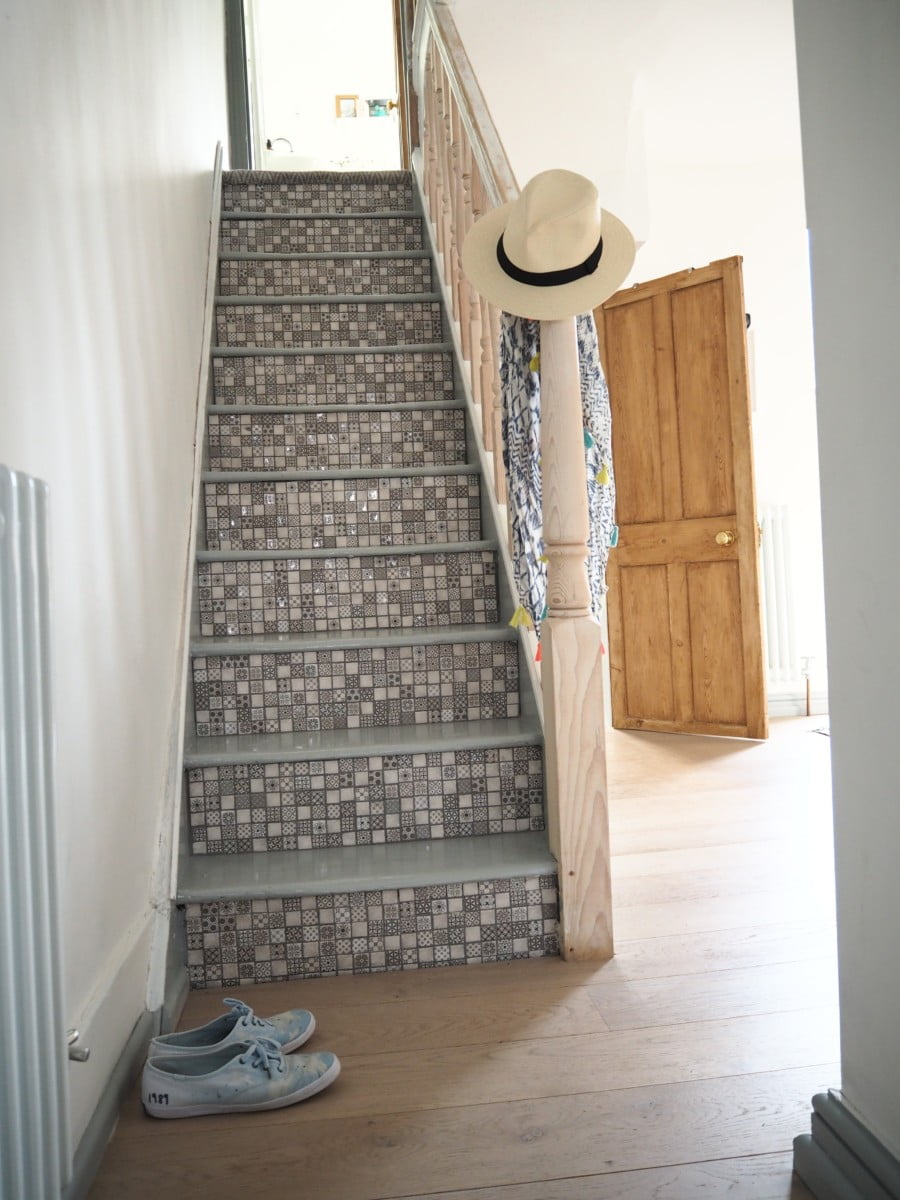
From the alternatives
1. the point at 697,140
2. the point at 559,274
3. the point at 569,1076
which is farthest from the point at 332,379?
the point at 697,140

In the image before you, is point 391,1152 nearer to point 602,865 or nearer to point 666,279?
point 602,865

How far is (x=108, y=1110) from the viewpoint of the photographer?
4.47 feet

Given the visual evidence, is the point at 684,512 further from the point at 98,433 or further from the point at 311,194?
the point at 98,433

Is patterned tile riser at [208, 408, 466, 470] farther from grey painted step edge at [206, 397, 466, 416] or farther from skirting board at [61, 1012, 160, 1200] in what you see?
skirting board at [61, 1012, 160, 1200]

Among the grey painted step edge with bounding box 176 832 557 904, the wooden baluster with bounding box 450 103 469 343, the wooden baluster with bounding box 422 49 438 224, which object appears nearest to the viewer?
the grey painted step edge with bounding box 176 832 557 904

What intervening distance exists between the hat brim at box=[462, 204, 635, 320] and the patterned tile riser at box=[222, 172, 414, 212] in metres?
2.18

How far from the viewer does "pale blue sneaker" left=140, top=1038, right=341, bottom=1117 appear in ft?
4.63

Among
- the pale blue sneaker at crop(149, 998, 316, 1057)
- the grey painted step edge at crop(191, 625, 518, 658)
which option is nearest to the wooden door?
the grey painted step edge at crop(191, 625, 518, 658)

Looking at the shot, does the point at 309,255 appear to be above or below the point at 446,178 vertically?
below

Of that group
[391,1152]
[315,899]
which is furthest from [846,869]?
[315,899]

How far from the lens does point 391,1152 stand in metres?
1.30

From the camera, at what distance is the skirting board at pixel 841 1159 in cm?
106

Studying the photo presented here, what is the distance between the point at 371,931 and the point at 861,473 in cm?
128

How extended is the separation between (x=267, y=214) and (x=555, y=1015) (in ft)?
10.3
